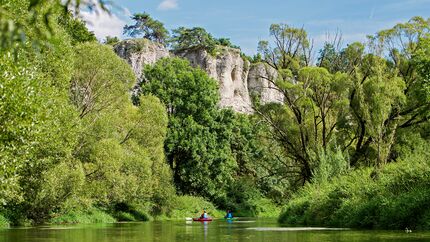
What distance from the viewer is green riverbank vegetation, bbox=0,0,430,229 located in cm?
2250

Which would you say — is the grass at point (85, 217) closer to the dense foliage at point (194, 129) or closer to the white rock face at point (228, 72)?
the dense foliage at point (194, 129)

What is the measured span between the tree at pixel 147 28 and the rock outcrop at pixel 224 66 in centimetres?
908

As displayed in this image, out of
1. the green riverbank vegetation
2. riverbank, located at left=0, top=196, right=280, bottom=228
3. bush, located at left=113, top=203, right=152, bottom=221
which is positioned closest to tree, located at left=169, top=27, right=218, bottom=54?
the green riverbank vegetation

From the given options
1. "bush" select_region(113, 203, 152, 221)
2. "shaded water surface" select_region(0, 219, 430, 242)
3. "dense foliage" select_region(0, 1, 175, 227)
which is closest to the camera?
"shaded water surface" select_region(0, 219, 430, 242)

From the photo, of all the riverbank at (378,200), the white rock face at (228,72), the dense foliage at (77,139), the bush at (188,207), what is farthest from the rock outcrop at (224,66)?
the riverbank at (378,200)

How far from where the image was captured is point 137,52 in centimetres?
7250

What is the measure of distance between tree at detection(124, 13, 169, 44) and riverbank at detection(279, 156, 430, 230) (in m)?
61.2

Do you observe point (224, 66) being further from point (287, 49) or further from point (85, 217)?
point (85, 217)

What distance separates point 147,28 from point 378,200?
231 ft

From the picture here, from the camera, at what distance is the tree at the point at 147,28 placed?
284ft

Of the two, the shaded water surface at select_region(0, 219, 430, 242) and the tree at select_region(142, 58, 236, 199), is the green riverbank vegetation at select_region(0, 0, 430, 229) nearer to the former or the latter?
the tree at select_region(142, 58, 236, 199)

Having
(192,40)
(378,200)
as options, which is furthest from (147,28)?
(378,200)

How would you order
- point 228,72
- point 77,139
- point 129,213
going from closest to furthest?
1. point 77,139
2. point 129,213
3. point 228,72

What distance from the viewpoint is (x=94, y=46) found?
135 ft
